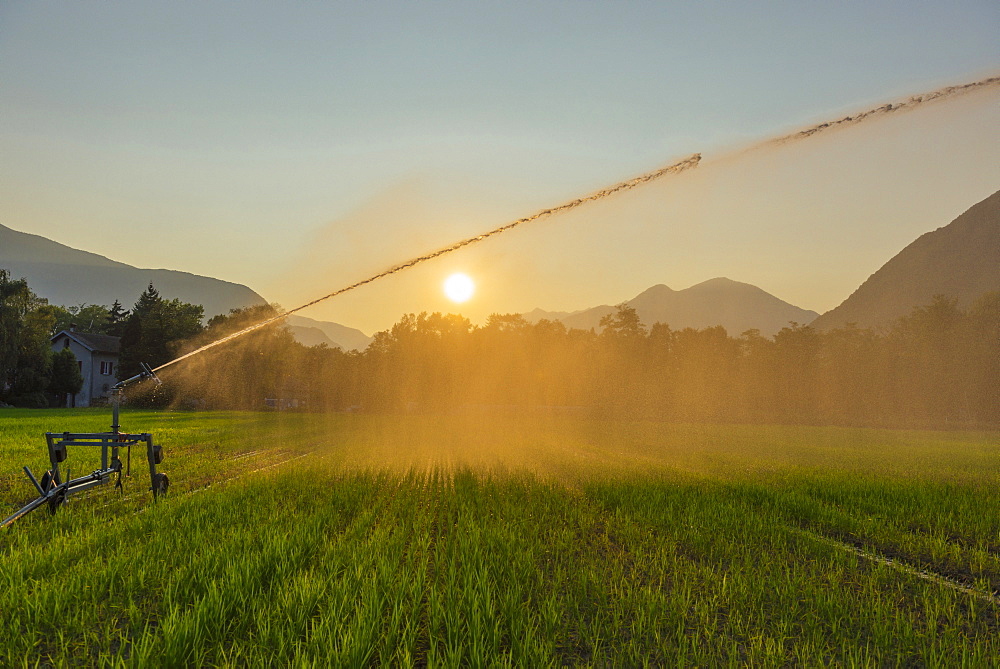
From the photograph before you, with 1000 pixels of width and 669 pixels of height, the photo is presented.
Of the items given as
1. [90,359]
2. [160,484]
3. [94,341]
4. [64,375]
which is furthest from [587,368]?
[160,484]

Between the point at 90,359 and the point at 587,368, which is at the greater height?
the point at 90,359

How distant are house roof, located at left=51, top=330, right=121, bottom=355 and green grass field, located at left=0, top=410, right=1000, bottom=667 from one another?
75761 mm

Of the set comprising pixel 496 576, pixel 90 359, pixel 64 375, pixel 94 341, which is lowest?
pixel 496 576

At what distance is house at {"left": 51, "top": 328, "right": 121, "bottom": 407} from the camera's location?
71812 millimetres

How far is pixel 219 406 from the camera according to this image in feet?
229

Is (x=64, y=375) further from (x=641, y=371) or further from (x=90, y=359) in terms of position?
(x=641, y=371)

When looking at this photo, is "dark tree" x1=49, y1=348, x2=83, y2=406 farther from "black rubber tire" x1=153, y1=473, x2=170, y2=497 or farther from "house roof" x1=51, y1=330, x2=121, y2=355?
"black rubber tire" x1=153, y1=473, x2=170, y2=497

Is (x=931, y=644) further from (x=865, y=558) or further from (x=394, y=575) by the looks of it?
(x=394, y=575)

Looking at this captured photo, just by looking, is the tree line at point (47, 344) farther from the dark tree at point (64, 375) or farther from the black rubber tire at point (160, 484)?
the black rubber tire at point (160, 484)

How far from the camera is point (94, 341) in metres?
75.9

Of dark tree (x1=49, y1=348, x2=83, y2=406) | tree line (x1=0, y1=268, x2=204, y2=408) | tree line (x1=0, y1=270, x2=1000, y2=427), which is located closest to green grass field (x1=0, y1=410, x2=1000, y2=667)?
tree line (x1=0, y1=268, x2=204, y2=408)

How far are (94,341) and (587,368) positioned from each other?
233 feet

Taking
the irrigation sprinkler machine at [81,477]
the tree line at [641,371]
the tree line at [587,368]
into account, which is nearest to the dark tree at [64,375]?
the tree line at [587,368]

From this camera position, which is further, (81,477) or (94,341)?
(94,341)
